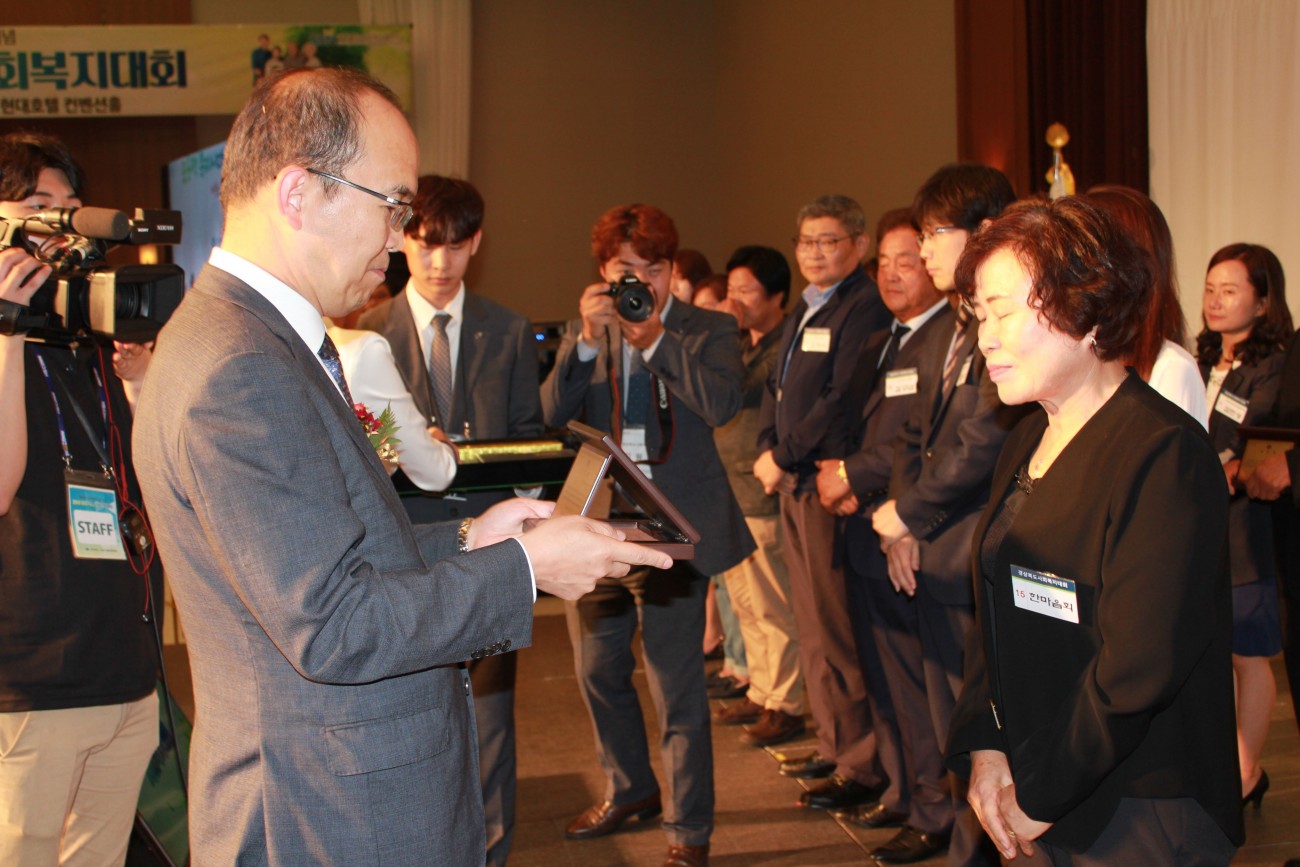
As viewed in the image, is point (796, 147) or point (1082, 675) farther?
point (796, 147)

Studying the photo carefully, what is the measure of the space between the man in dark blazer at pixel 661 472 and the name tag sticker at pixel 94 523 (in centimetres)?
138

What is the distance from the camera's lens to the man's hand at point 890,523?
9.50 feet

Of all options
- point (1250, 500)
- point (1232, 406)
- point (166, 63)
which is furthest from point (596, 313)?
point (166, 63)

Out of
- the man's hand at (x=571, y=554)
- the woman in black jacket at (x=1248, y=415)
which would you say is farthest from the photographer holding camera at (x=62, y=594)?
the woman in black jacket at (x=1248, y=415)

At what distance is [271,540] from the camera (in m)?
1.24

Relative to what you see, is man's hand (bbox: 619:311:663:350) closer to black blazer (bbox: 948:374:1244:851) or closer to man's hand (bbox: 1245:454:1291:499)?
black blazer (bbox: 948:374:1244:851)

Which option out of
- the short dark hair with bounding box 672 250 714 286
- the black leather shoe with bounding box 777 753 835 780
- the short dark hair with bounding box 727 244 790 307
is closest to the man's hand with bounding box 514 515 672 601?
the black leather shoe with bounding box 777 753 835 780

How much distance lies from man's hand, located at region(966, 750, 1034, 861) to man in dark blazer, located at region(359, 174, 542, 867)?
1437 mm

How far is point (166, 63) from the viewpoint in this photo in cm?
887

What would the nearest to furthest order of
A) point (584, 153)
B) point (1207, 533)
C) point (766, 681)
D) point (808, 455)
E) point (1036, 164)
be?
point (1207, 533) → point (808, 455) → point (766, 681) → point (1036, 164) → point (584, 153)

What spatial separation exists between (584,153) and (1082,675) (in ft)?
29.8

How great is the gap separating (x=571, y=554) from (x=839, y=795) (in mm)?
2414

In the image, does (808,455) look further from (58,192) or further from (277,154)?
(277,154)

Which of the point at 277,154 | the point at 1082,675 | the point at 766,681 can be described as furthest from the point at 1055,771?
the point at 766,681
